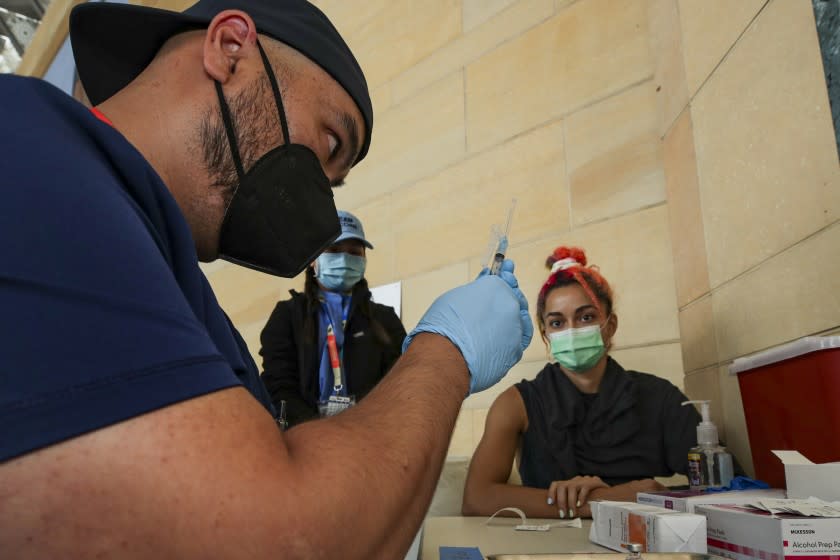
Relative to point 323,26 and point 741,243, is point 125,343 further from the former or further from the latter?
point 741,243

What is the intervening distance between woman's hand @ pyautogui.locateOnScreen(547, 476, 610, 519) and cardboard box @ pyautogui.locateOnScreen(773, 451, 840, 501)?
0.68 metres

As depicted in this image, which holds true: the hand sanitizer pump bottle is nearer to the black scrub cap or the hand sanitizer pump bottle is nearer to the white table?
the white table

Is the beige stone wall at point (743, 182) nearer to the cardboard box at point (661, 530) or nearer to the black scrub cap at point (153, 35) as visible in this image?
the cardboard box at point (661, 530)

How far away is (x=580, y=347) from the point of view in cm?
180

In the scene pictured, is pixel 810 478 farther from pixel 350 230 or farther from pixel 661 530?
pixel 350 230

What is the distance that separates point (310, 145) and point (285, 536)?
544mm

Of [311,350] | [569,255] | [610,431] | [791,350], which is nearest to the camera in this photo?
[791,350]

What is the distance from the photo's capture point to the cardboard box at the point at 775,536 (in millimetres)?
600

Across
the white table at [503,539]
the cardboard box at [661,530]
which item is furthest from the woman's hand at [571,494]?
the cardboard box at [661,530]

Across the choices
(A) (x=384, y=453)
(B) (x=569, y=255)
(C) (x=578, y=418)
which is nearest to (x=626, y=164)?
(B) (x=569, y=255)

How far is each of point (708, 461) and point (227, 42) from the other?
1222 millimetres

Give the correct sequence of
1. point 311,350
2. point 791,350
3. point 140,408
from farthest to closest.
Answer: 1. point 311,350
2. point 791,350
3. point 140,408

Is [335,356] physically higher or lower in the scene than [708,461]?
higher

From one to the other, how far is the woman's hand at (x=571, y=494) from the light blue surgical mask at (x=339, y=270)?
1.07 m
